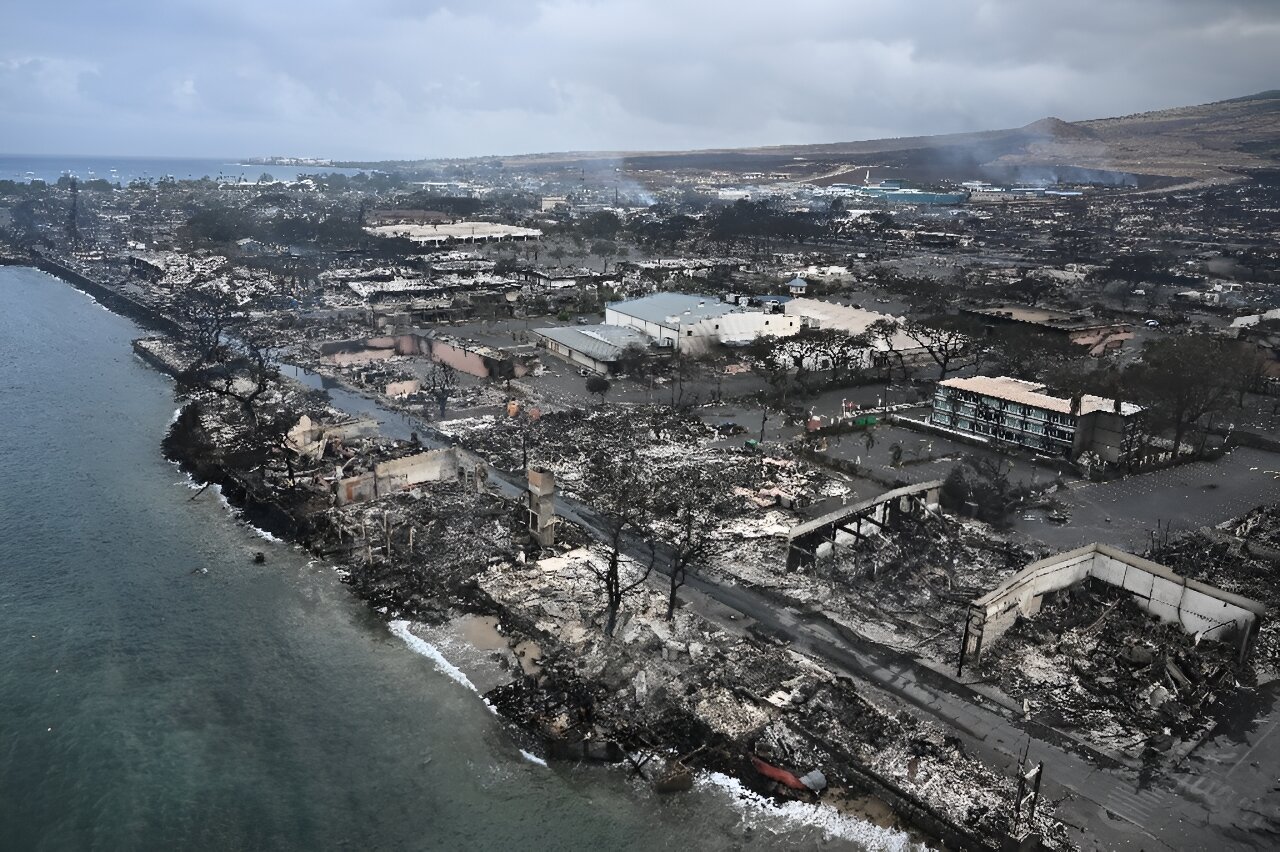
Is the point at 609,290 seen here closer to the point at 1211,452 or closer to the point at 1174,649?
the point at 1211,452

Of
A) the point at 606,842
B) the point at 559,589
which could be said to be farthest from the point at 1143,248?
the point at 606,842

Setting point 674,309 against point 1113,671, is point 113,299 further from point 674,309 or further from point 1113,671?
point 1113,671

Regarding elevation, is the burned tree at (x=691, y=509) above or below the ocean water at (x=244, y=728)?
above

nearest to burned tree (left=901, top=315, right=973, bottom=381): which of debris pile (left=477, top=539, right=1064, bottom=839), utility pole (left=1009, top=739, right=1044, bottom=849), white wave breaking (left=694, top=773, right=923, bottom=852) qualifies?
debris pile (left=477, top=539, right=1064, bottom=839)

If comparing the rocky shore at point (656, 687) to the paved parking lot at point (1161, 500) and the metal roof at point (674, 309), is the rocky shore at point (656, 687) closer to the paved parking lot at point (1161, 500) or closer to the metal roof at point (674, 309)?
the paved parking lot at point (1161, 500)

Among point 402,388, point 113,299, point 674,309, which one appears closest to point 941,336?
point 674,309

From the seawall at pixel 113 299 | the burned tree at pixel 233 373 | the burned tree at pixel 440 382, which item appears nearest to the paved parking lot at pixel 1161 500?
the burned tree at pixel 440 382
